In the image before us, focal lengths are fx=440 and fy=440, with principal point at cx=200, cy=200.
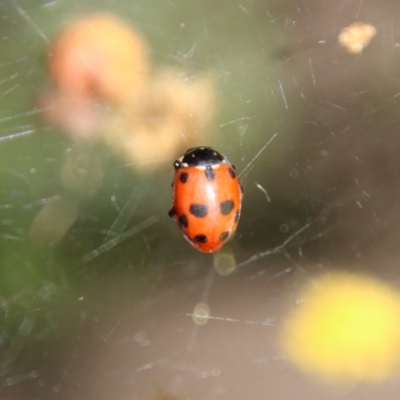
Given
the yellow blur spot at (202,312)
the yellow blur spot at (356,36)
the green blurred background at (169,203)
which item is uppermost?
the yellow blur spot at (356,36)

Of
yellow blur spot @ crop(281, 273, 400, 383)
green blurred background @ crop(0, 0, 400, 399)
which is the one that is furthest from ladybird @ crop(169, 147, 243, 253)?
yellow blur spot @ crop(281, 273, 400, 383)

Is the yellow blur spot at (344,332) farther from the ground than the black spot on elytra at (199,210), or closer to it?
closer to it

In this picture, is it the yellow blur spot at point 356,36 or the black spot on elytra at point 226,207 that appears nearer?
the black spot on elytra at point 226,207

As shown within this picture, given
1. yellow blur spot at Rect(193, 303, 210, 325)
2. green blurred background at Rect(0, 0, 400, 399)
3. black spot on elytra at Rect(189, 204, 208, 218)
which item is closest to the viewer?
black spot on elytra at Rect(189, 204, 208, 218)

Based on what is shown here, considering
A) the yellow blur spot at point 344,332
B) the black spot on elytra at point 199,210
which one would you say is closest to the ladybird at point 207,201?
the black spot on elytra at point 199,210

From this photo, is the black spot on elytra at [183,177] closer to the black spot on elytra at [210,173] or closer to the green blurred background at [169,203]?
the black spot on elytra at [210,173]

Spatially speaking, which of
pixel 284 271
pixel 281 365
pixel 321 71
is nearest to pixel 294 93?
pixel 321 71

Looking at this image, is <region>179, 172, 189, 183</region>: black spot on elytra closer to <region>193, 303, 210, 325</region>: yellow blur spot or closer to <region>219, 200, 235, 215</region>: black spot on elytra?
<region>219, 200, 235, 215</region>: black spot on elytra

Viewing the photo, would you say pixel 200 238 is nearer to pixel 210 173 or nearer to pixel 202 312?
pixel 210 173

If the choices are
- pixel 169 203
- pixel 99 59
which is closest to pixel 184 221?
pixel 169 203

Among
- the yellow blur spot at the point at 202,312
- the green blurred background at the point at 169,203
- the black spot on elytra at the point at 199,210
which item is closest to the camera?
the black spot on elytra at the point at 199,210
